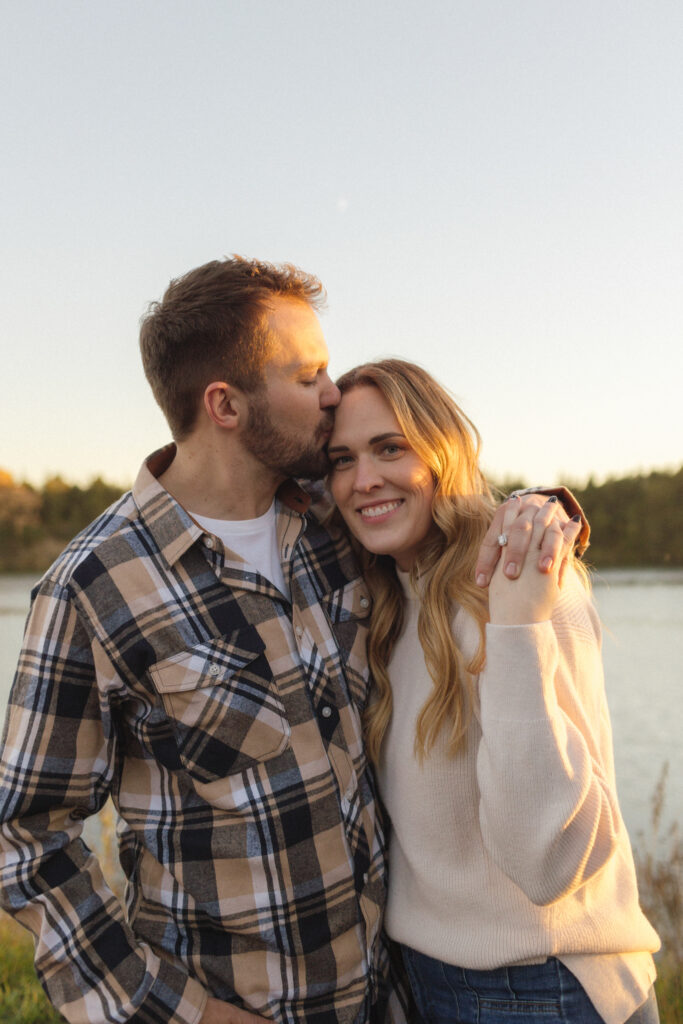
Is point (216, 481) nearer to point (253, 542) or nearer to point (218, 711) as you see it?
point (253, 542)

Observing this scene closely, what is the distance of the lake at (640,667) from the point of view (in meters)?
4.50

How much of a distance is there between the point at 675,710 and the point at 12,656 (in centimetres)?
463

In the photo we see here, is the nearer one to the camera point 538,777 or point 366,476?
point 538,777

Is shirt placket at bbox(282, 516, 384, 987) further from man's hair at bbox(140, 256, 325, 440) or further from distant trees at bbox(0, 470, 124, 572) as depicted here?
distant trees at bbox(0, 470, 124, 572)

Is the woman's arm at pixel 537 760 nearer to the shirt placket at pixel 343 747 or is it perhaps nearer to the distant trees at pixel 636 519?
the shirt placket at pixel 343 747

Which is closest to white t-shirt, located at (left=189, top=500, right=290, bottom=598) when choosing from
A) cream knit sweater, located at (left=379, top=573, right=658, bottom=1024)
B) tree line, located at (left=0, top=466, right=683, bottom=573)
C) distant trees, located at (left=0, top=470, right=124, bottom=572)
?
cream knit sweater, located at (left=379, top=573, right=658, bottom=1024)

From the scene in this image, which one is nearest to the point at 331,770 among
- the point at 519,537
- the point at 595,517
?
the point at 519,537

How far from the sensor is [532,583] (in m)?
1.59

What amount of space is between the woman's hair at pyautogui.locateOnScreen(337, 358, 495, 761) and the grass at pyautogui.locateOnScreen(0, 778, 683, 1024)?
1.75 metres

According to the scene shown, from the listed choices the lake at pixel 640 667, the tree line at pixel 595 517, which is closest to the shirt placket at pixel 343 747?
the tree line at pixel 595 517

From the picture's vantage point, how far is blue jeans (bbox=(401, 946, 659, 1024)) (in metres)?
1.60

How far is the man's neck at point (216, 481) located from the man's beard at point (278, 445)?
37 millimetres

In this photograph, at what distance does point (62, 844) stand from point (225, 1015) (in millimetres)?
526

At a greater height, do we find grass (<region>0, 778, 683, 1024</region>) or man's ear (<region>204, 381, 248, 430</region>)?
man's ear (<region>204, 381, 248, 430</region>)
